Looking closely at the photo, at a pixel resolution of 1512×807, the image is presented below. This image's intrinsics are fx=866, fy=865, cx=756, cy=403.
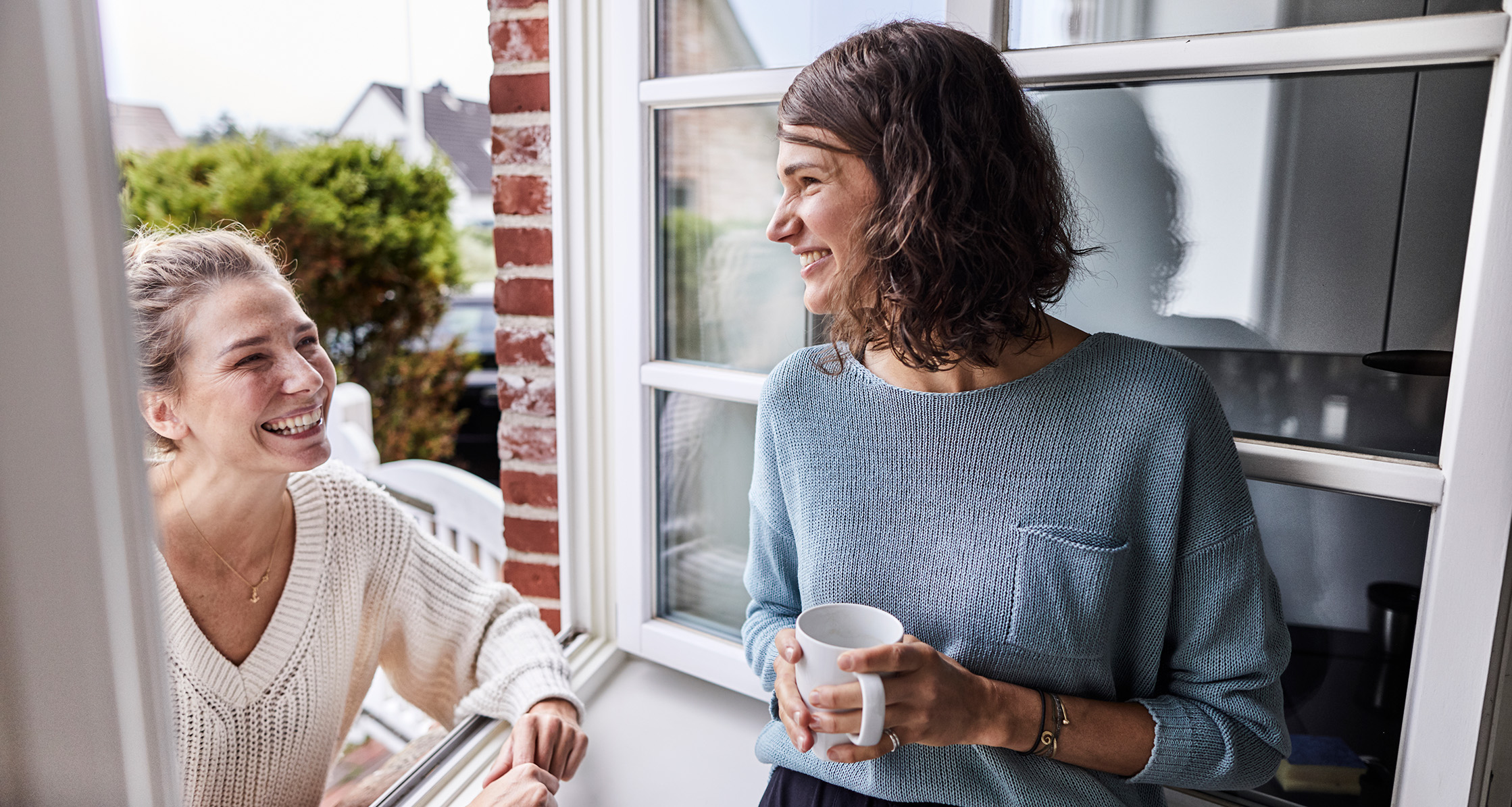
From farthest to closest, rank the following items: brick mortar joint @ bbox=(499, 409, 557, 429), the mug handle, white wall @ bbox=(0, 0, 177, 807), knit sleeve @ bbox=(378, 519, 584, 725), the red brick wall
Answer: brick mortar joint @ bbox=(499, 409, 557, 429) → the red brick wall → knit sleeve @ bbox=(378, 519, 584, 725) → the mug handle → white wall @ bbox=(0, 0, 177, 807)

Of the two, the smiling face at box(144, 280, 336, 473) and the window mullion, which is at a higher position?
the window mullion

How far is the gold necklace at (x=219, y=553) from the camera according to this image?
46.3 inches

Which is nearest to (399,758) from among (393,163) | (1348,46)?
(1348,46)

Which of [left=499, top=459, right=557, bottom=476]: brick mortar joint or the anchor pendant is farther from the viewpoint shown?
[left=499, top=459, right=557, bottom=476]: brick mortar joint

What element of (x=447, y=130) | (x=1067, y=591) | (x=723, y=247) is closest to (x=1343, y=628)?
(x=1067, y=591)

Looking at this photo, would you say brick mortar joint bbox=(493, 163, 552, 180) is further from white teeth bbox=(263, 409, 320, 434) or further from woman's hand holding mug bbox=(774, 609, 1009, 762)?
woman's hand holding mug bbox=(774, 609, 1009, 762)

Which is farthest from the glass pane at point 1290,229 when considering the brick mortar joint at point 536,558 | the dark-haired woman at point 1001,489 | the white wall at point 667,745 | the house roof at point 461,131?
the house roof at point 461,131

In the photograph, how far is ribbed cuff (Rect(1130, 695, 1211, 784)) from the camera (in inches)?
35.5

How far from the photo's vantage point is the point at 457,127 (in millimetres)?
6469

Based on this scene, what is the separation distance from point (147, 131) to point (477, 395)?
238cm

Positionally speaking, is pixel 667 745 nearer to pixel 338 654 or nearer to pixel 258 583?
pixel 338 654

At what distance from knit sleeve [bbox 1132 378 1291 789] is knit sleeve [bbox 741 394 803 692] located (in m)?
0.45

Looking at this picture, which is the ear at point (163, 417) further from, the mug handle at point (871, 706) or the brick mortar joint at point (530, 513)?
the mug handle at point (871, 706)

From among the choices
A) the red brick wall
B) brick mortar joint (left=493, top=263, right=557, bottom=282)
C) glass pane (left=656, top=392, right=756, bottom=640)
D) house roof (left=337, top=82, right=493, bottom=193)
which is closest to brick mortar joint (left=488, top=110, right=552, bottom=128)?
the red brick wall
